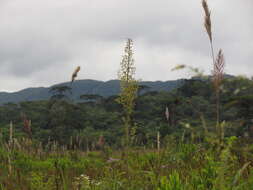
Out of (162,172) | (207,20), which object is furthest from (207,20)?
(162,172)

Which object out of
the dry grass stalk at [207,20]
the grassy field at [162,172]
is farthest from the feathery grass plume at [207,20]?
the grassy field at [162,172]

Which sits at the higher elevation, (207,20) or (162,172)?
(207,20)

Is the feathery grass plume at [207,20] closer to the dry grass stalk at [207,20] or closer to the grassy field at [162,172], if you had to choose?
the dry grass stalk at [207,20]

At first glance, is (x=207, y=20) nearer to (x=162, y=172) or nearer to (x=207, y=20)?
(x=207, y=20)

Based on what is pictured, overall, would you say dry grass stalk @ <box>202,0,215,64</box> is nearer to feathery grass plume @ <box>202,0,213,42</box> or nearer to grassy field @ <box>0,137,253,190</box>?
feathery grass plume @ <box>202,0,213,42</box>

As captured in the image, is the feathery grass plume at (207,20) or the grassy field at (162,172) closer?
the feathery grass plume at (207,20)

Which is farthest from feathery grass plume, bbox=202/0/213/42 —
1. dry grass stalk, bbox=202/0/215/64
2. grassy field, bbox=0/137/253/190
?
grassy field, bbox=0/137/253/190

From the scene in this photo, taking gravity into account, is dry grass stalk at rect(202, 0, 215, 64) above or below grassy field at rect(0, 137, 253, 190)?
above

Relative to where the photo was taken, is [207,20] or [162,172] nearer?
[207,20]

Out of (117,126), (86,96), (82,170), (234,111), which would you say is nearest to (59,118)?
(117,126)

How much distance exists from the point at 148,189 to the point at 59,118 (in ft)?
130

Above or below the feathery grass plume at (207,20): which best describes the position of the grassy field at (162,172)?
below

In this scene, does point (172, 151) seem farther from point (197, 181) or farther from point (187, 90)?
point (187, 90)

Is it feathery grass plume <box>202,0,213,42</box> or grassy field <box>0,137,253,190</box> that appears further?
grassy field <box>0,137,253,190</box>
